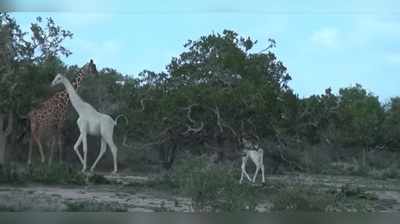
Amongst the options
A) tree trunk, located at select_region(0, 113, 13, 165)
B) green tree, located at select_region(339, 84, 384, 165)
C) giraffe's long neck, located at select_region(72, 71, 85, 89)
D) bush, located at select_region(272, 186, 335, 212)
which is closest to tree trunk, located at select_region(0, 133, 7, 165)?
tree trunk, located at select_region(0, 113, 13, 165)

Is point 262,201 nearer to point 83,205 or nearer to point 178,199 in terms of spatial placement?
point 178,199

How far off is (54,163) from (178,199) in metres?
3.27

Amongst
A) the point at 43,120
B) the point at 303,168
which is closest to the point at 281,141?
the point at 303,168

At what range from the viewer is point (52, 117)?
50.1ft

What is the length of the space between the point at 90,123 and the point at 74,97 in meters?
0.66

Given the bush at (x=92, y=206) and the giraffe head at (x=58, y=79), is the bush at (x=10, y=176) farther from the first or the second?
the giraffe head at (x=58, y=79)

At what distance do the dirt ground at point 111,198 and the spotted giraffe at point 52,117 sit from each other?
1.95 meters

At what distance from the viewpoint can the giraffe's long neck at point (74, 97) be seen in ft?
49.6

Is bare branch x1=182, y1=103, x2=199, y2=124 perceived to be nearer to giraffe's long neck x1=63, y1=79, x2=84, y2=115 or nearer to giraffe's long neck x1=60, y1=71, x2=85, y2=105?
giraffe's long neck x1=63, y1=79, x2=84, y2=115

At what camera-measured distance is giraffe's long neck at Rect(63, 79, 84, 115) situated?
15.1 meters

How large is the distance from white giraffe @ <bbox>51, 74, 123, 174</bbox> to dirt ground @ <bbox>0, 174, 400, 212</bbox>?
0.98 meters

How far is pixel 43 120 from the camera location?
49.9ft

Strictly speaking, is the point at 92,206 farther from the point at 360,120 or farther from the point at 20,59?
the point at 360,120

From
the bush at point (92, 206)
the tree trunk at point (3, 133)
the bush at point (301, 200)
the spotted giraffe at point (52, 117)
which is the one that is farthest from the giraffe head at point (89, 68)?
the bush at point (301, 200)
